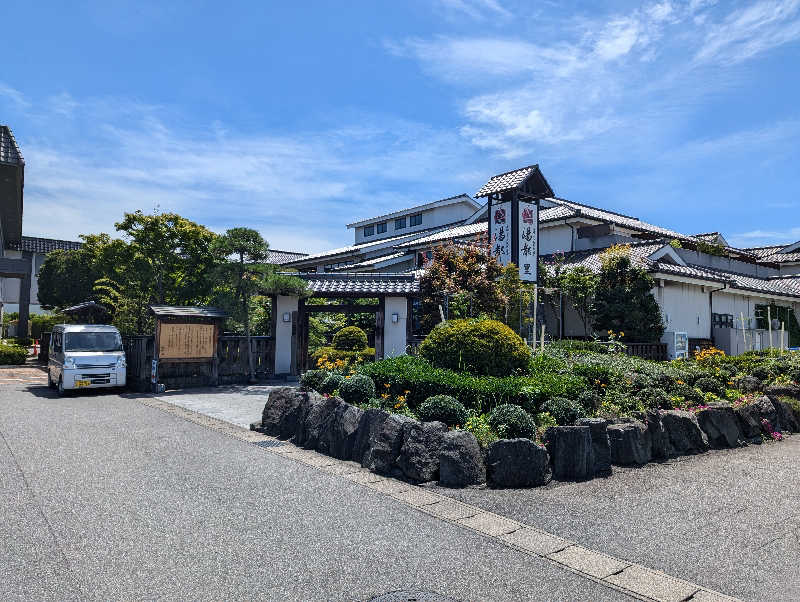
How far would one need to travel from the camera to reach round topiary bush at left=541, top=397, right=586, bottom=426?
7754 millimetres

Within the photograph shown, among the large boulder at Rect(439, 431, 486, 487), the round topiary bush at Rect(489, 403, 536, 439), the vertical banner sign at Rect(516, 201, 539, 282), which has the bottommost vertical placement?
the large boulder at Rect(439, 431, 486, 487)

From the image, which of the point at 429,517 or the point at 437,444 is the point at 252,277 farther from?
the point at 429,517

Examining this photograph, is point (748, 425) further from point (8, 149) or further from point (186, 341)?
point (8, 149)

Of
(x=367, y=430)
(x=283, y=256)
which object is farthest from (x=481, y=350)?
(x=283, y=256)

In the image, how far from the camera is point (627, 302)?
1880 cm

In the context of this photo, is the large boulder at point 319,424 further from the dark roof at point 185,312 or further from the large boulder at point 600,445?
the dark roof at point 185,312

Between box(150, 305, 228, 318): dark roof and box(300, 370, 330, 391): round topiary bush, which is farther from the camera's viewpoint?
box(150, 305, 228, 318): dark roof

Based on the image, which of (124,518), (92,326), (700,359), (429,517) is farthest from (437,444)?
(92,326)

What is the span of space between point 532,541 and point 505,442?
1866 millimetres

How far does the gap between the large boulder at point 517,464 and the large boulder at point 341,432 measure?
2.22 meters

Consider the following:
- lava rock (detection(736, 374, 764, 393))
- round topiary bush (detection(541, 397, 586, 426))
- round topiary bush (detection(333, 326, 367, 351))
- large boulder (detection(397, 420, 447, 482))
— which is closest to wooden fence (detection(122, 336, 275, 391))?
round topiary bush (detection(333, 326, 367, 351))

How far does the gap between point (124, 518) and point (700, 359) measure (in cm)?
1409

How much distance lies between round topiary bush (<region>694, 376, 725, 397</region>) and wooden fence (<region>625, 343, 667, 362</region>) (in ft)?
23.2

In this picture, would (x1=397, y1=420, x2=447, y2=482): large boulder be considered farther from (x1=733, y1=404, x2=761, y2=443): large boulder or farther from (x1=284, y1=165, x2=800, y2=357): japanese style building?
(x1=284, y1=165, x2=800, y2=357): japanese style building
